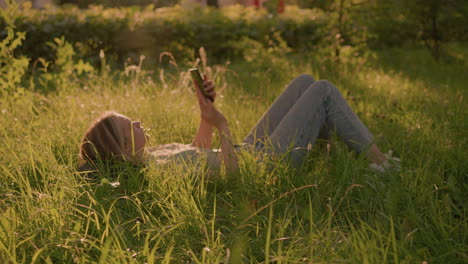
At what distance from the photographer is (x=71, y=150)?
9.68 ft

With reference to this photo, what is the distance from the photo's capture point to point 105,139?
Result: 2568 mm

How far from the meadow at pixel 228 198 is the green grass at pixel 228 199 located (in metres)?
0.01

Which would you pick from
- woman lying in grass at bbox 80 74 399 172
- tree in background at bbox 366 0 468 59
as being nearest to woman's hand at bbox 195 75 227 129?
woman lying in grass at bbox 80 74 399 172

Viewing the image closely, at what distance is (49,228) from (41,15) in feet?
21.3

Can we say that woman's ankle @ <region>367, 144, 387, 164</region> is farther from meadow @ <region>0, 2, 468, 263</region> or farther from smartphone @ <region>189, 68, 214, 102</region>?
smartphone @ <region>189, 68, 214, 102</region>

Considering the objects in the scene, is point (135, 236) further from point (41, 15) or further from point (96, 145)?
point (41, 15)

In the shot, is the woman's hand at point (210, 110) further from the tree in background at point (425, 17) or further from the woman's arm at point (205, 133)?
the tree in background at point (425, 17)

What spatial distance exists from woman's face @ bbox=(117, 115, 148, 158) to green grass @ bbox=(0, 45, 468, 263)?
0.41 feet

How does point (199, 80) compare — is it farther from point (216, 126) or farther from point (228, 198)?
point (228, 198)

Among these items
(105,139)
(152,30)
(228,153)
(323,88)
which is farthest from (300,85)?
(152,30)

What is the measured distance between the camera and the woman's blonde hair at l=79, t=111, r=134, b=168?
2.56 metres

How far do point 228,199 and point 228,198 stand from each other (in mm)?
53

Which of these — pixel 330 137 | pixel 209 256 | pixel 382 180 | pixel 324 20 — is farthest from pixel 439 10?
pixel 209 256

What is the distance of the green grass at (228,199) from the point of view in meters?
1.81
